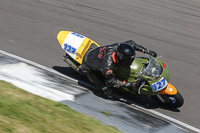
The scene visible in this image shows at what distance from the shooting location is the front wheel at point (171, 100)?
22.1 ft

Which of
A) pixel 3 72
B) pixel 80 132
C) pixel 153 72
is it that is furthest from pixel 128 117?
pixel 3 72

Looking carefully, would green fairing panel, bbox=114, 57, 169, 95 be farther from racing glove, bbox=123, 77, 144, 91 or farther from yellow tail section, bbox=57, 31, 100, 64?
yellow tail section, bbox=57, 31, 100, 64

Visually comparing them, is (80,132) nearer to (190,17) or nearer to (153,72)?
(153,72)

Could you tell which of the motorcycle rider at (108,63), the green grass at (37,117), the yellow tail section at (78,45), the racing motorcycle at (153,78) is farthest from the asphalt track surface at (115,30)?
the green grass at (37,117)

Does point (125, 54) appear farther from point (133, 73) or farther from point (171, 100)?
point (171, 100)

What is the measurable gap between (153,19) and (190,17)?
2276mm

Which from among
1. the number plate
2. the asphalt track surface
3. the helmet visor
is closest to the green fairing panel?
the number plate

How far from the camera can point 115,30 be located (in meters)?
11.6

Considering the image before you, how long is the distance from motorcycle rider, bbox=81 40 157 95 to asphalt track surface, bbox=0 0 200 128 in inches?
31.2

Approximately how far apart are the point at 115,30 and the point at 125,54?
17.8 ft

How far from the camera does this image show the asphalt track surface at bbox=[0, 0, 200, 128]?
829 cm

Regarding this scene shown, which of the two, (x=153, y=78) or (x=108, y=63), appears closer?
(x=153, y=78)

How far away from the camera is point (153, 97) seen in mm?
7109

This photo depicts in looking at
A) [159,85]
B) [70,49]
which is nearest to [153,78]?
[159,85]
